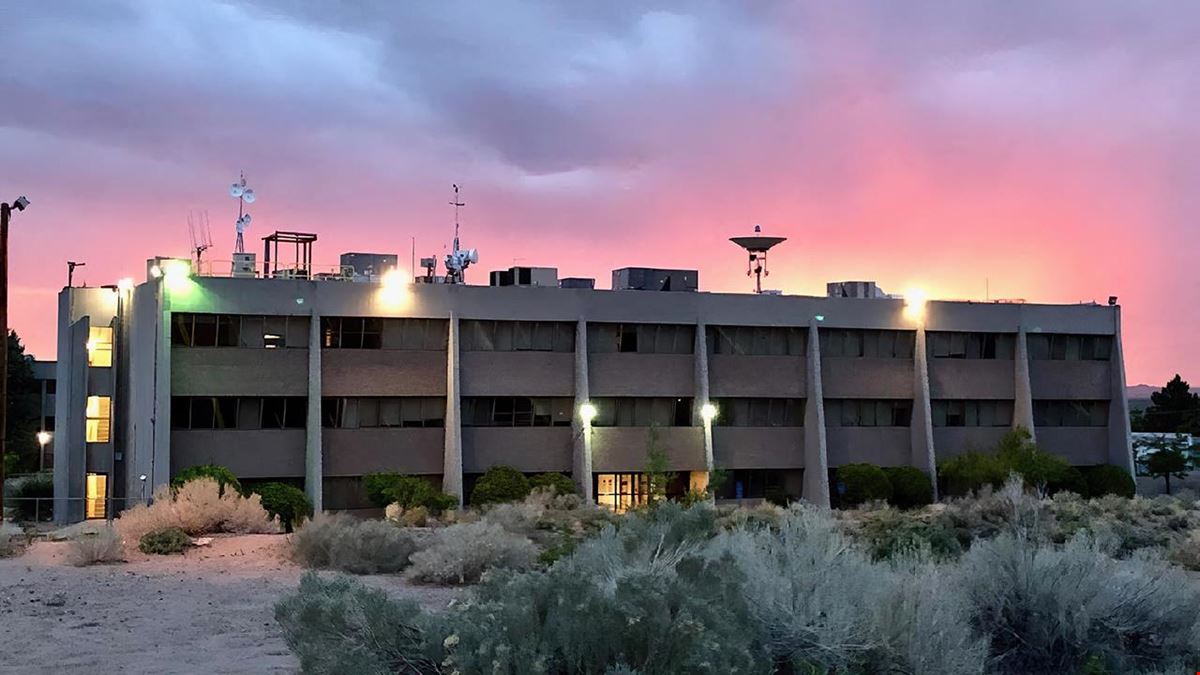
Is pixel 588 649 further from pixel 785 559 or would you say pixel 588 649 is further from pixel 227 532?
pixel 227 532

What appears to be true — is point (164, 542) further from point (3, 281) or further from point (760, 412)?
point (760, 412)

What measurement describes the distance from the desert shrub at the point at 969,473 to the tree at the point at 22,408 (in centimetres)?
5649

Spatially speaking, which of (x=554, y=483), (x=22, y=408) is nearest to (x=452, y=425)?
(x=554, y=483)

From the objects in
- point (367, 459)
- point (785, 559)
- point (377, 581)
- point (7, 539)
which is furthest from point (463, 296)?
point (785, 559)

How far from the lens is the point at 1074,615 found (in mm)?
11203

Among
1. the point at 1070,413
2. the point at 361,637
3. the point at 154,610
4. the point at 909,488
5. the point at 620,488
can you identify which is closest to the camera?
the point at 361,637

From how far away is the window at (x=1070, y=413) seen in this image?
5616 centimetres

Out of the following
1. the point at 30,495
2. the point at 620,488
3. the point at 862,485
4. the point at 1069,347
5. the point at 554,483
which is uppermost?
the point at 1069,347

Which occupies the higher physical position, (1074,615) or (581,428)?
(581,428)

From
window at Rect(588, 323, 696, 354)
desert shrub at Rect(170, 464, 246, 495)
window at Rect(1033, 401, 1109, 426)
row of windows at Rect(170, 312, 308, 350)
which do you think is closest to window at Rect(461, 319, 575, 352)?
window at Rect(588, 323, 696, 354)

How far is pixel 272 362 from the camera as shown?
4294 cm

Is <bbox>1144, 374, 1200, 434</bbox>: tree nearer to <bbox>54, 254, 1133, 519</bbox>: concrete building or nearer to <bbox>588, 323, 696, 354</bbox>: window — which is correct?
<bbox>54, 254, 1133, 519</bbox>: concrete building

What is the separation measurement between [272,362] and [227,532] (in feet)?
50.9

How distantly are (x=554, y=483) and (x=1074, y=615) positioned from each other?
113 ft
